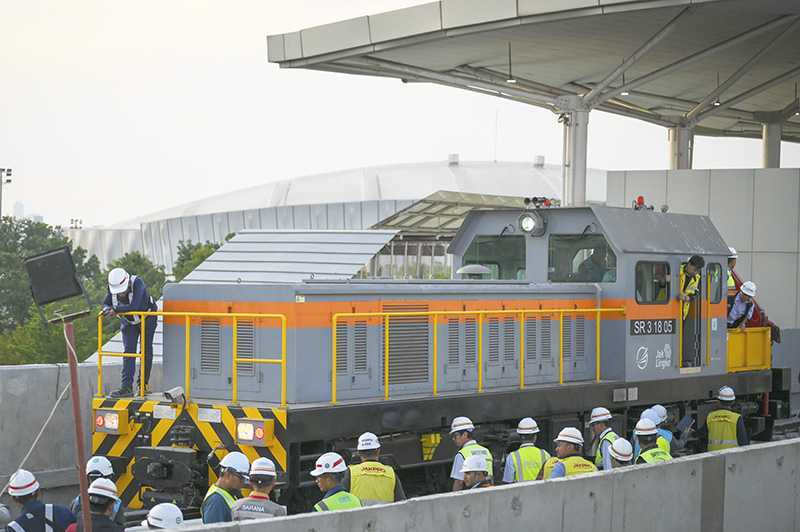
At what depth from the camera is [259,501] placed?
7562 millimetres

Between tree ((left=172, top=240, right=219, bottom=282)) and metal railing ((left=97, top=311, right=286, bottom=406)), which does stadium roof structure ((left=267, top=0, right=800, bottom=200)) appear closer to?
metal railing ((left=97, top=311, right=286, bottom=406))

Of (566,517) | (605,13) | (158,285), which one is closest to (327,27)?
(605,13)

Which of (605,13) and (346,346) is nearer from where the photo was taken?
(346,346)

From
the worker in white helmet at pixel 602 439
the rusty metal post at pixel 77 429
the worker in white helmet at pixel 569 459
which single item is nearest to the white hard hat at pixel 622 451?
the worker in white helmet at pixel 569 459

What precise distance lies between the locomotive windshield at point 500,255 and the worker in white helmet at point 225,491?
254 inches

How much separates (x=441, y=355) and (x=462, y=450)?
8.24ft

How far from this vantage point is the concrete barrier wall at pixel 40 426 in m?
12.1

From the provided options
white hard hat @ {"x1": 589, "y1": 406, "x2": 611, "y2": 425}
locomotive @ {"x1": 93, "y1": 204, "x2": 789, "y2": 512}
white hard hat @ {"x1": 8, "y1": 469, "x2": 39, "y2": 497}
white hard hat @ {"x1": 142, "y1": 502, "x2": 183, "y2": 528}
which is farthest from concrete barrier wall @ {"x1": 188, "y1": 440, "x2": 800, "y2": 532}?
locomotive @ {"x1": 93, "y1": 204, "x2": 789, "y2": 512}

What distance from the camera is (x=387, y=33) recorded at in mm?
24391

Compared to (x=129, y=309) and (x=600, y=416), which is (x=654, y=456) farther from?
(x=129, y=309)

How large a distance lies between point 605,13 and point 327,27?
252 inches

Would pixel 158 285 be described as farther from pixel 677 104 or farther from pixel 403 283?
pixel 403 283

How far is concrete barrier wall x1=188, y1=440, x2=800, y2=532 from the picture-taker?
6.56 meters

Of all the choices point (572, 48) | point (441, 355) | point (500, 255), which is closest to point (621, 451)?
point (441, 355)
